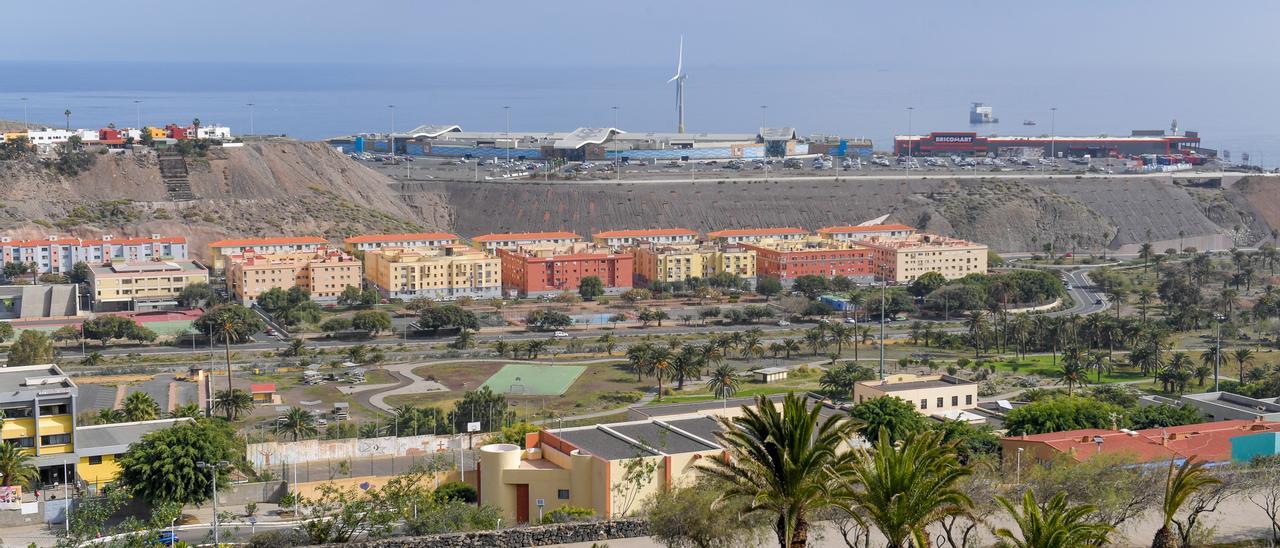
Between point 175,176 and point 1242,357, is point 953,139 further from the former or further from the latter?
point 1242,357

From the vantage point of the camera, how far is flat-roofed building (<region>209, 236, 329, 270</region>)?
6637cm

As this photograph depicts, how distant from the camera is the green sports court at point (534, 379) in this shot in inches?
1682

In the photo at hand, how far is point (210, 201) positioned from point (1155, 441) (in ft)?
183

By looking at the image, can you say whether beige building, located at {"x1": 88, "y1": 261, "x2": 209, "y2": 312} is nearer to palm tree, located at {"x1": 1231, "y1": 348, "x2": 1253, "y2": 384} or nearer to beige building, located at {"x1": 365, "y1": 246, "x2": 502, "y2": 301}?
beige building, located at {"x1": 365, "y1": 246, "x2": 502, "y2": 301}

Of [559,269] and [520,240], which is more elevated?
[520,240]

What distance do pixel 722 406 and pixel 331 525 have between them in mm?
12826

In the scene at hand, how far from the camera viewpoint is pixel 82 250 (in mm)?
64625

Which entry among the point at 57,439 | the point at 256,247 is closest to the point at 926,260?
the point at 256,247

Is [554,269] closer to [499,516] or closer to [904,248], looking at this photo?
[904,248]

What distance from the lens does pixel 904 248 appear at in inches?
2682

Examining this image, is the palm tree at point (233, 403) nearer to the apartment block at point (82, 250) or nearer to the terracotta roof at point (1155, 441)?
the terracotta roof at point (1155, 441)

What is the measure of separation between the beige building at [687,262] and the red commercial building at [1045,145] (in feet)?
170

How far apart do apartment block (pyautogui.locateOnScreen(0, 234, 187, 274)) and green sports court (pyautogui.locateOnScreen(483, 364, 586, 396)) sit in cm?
2558

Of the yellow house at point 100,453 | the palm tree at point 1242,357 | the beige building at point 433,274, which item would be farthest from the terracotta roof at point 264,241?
the palm tree at point 1242,357
